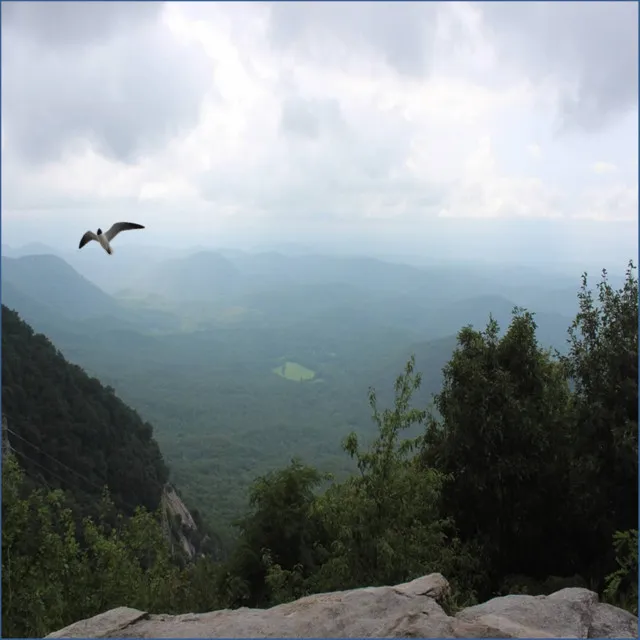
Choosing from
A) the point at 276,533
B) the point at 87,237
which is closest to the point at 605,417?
the point at 276,533

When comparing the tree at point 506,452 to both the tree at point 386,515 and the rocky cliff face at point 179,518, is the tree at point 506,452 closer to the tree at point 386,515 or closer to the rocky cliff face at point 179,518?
the tree at point 386,515

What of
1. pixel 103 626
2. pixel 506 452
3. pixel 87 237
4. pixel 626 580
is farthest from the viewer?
pixel 506 452

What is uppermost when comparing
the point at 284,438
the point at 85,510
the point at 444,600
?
the point at 444,600

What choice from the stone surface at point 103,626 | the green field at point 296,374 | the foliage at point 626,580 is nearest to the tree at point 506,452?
the foliage at point 626,580

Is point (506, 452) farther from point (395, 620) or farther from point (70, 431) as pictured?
point (70, 431)

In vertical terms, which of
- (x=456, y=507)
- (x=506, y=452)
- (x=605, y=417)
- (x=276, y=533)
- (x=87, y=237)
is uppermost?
(x=87, y=237)

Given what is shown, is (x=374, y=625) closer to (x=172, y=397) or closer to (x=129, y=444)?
(x=129, y=444)

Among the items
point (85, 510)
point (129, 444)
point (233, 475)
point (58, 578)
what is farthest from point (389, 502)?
point (233, 475)

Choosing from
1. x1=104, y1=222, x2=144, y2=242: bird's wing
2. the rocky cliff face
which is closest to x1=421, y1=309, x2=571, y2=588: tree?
x1=104, y1=222, x2=144, y2=242: bird's wing
